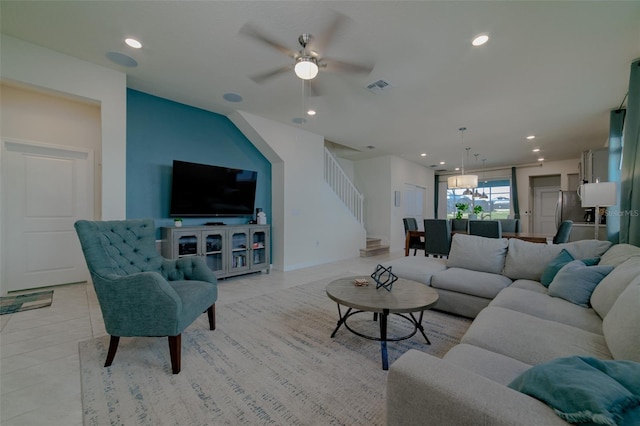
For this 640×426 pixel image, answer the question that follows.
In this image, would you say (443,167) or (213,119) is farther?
(443,167)

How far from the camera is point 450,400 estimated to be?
813mm

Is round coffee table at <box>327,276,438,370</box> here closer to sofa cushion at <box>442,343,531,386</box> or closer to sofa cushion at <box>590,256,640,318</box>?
sofa cushion at <box>442,343,531,386</box>

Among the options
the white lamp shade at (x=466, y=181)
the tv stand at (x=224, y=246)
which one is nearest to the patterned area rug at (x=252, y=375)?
the tv stand at (x=224, y=246)

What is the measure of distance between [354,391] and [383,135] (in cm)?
502

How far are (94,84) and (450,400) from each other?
441cm

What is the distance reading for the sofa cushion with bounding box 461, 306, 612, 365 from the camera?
4.24 feet

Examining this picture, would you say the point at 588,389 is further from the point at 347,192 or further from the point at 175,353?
the point at 347,192

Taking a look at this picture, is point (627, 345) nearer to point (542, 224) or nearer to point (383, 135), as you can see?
point (383, 135)

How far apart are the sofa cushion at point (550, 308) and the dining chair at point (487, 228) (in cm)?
238

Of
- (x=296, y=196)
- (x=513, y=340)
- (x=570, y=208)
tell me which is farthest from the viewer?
(x=570, y=208)

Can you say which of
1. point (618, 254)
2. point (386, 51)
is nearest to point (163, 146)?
point (386, 51)

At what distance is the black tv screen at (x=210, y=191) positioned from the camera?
3.87 metres

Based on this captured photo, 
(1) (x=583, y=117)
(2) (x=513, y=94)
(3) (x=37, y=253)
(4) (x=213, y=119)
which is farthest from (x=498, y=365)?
(1) (x=583, y=117)

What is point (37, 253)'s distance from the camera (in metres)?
3.53
